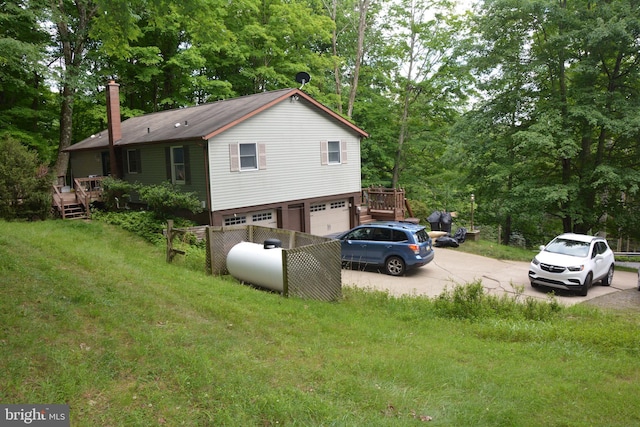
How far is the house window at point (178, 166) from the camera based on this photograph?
18453 millimetres

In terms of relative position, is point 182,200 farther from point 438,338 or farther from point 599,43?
point 599,43

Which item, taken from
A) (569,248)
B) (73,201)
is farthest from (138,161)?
(569,248)

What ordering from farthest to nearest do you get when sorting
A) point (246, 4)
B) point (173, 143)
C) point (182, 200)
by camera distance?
point (246, 4) < point (173, 143) < point (182, 200)

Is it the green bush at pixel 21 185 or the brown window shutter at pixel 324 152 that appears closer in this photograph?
the green bush at pixel 21 185

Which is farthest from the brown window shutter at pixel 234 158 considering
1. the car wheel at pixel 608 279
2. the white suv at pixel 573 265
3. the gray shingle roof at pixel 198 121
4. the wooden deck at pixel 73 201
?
the car wheel at pixel 608 279

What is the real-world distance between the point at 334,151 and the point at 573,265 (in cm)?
1180

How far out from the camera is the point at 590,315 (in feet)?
32.4

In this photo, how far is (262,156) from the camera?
1861 cm

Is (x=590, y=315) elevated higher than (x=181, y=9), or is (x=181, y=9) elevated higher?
(x=181, y=9)

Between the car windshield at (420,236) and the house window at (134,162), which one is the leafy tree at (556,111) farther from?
the house window at (134,162)

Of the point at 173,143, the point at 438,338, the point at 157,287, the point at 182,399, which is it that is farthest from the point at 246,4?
the point at 182,399

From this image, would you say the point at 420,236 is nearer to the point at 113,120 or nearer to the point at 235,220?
the point at 235,220

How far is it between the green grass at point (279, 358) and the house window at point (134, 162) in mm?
12085

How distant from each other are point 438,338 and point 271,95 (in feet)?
48.3
